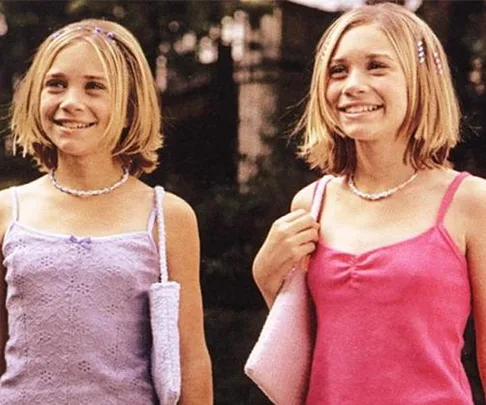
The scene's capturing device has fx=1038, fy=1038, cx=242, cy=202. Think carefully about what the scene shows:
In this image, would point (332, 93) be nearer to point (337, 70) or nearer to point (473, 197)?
point (337, 70)

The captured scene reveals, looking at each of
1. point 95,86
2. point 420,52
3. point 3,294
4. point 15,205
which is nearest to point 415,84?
point 420,52

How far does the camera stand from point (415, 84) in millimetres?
2432

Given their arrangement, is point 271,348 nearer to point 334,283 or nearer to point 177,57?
point 334,283

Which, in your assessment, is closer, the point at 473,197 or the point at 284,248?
the point at 473,197

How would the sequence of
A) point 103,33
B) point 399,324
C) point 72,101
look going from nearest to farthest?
point 399,324
point 72,101
point 103,33

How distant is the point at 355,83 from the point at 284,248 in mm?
422

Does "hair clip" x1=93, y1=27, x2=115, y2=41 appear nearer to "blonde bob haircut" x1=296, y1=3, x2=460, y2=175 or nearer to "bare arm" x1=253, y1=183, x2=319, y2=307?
"blonde bob haircut" x1=296, y1=3, x2=460, y2=175

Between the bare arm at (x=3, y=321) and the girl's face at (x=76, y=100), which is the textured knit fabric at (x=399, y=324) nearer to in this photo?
the girl's face at (x=76, y=100)

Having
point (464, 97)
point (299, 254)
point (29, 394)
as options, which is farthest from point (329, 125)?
A: point (464, 97)

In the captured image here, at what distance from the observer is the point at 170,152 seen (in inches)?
215

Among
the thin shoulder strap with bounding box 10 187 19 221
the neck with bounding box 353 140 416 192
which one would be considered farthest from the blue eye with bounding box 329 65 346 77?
the thin shoulder strap with bounding box 10 187 19 221

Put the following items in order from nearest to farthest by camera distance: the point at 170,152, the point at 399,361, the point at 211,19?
the point at 399,361, the point at 211,19, the point at 170,152

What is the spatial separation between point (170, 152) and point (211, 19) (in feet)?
2.54

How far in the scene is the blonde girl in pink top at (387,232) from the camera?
229 cm
